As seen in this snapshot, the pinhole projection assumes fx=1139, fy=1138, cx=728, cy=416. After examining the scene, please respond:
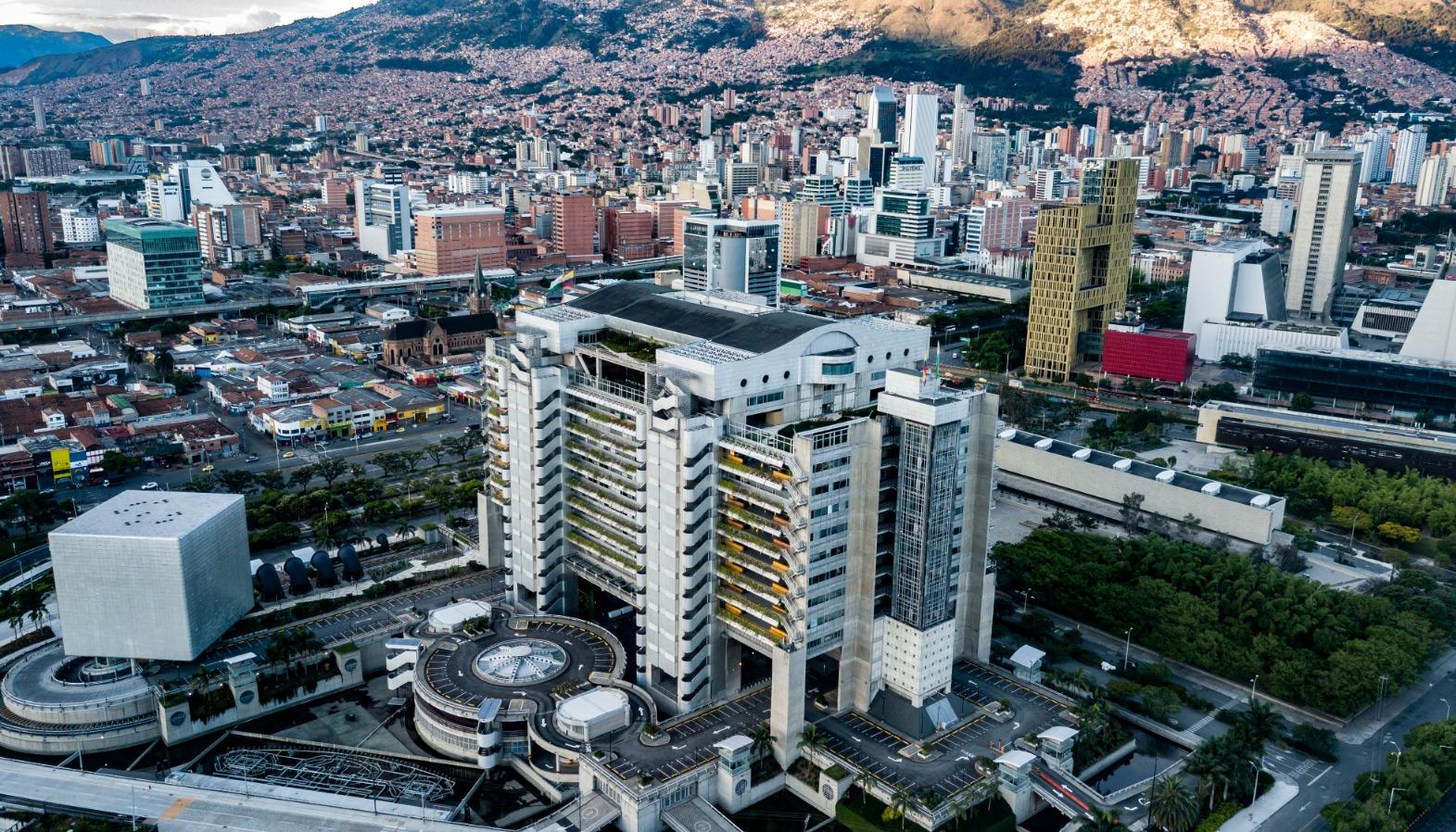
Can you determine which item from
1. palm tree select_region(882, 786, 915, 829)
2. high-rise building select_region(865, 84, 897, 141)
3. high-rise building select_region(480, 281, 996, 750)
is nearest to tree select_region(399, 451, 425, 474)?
high-rise building select_region(480, 281, 996, 750)

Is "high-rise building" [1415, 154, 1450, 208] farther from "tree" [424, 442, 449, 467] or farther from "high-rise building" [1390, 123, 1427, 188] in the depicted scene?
"tree" [424, 442, 449, 467]

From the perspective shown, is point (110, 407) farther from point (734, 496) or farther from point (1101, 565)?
point (1101, 565)

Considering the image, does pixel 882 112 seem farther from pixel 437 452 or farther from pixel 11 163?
pixel 437 452

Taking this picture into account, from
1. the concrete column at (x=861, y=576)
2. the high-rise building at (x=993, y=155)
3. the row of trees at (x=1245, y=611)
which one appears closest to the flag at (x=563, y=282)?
the row of trees at (x=1245, y=611)

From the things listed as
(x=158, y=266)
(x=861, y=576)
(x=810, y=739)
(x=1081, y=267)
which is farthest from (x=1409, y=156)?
(x=810, y=739)

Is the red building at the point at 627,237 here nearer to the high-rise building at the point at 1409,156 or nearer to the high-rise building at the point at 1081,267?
the high-rise building at the point at 1081,267
